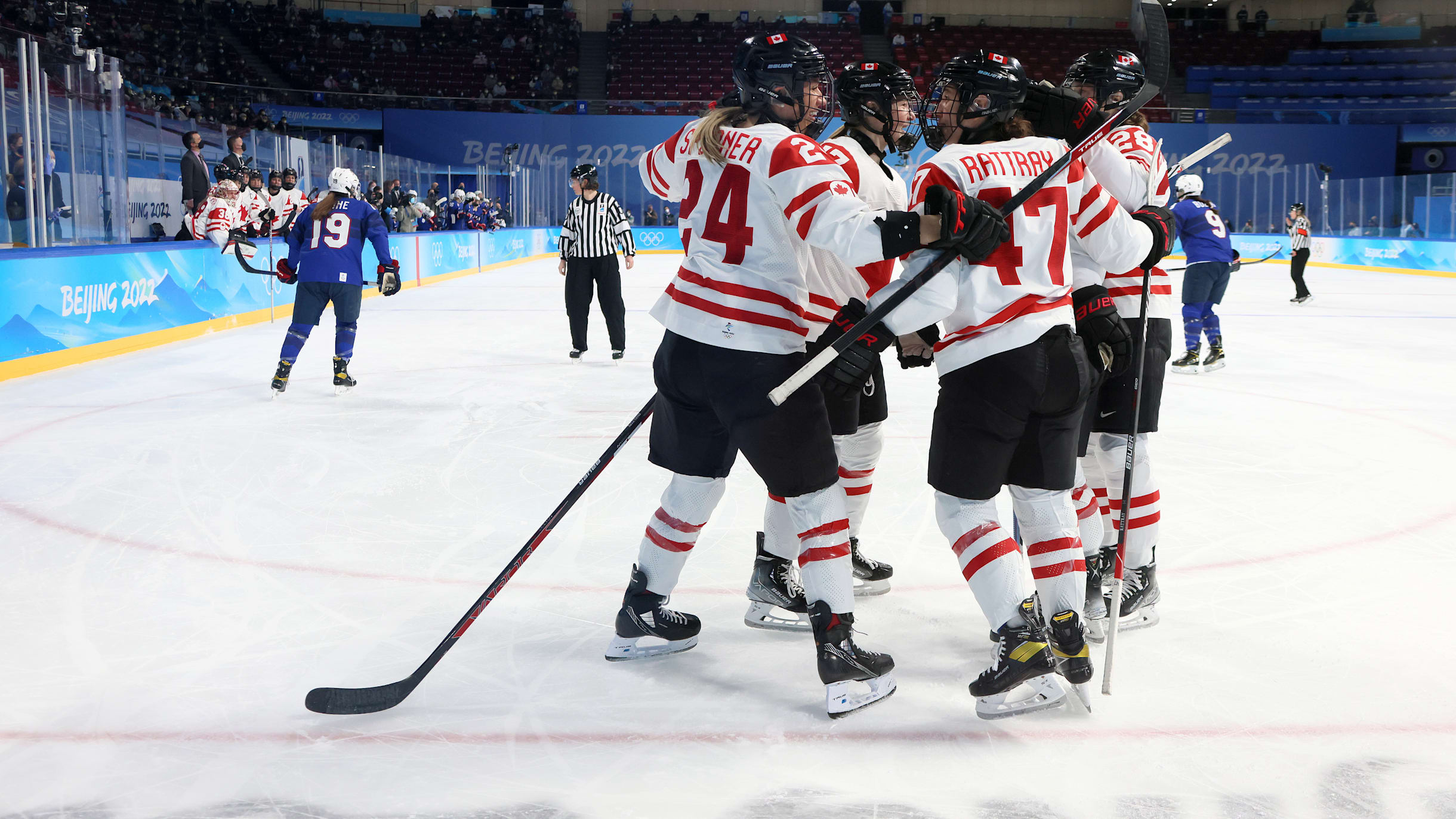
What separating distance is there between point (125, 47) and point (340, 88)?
259 inches

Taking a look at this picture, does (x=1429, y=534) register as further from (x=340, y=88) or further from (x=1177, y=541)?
(x=340, y=88)

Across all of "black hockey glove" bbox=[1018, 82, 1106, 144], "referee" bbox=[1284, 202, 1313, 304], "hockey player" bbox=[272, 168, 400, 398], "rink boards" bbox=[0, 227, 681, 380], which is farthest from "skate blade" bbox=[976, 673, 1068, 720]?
→ "referee" bbox=[1284, 202, 1313, 304]

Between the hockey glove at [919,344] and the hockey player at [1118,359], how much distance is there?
36cm

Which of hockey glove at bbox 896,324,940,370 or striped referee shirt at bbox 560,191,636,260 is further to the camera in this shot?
striped referee shirt at bbox 560,191,636,260

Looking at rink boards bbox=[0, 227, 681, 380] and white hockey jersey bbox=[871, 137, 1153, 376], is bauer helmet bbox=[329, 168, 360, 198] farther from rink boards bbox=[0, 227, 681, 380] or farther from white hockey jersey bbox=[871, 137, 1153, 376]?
white hockey jersey bbox=[871, 137, 1153, 376]

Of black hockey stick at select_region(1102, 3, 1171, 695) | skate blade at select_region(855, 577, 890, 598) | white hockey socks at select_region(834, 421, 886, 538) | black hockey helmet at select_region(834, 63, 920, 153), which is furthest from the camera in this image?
skate blade at select_region(855, 577, 890, 598)

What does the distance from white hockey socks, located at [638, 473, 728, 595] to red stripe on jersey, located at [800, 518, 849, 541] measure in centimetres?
26

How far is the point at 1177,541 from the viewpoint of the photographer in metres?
3.34

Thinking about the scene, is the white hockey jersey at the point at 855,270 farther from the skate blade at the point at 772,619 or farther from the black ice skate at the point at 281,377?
the black ice skate at the point at 281,377

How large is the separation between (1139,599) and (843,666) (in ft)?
2.99

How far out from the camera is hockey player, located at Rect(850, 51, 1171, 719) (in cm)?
203

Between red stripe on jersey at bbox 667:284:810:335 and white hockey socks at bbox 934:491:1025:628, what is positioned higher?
red stripe on jersey at bbox 667:284:810:335

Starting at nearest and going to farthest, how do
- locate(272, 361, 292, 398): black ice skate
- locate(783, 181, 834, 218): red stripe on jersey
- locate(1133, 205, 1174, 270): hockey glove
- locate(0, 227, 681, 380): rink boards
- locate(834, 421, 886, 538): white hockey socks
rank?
locate(783, 181, 834, 218): red stripe on jersey → locate(1133, 205, 1174, 270): hockey glove → locate(834, 421, 886, 538): white hockey socks → locate(272, 361, 292, 398): black ice skate → locate(0, 227, 681, 380): rink boards

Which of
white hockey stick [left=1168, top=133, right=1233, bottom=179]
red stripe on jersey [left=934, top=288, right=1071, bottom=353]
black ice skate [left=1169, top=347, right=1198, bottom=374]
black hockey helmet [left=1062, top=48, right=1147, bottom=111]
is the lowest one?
black ice skate [left=1169, top=347, right=1198, bottom=374]
